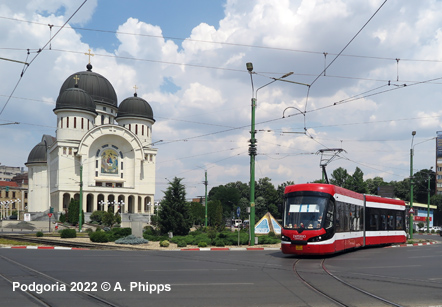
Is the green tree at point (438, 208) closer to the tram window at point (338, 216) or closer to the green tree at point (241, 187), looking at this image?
the green tree at point (241, 187)

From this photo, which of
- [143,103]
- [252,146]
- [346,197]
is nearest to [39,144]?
[143,103]

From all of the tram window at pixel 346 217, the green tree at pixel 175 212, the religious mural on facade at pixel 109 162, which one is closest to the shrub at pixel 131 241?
the green tree at pixel 175 212

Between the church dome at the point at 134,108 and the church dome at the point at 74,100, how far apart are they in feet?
37.5

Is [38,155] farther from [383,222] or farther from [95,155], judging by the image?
[383,222]

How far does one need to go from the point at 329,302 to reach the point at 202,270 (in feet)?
20.1

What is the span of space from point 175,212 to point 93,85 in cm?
6267

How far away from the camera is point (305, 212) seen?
63.2 feet

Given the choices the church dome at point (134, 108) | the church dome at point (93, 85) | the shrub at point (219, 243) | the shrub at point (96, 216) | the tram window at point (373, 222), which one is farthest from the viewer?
the church dome at point (134, 108)

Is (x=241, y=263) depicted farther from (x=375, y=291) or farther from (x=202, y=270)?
(x=375, y=291)

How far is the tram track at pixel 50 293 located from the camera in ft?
28.9

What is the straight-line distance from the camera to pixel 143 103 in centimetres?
9762

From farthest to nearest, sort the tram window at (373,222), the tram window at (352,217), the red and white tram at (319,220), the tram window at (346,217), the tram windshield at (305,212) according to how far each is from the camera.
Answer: the tram window at (373,222) < the tram window at (352,217) < the tram window at (346,217) < the tram windshield at (305,212) < the red and white tram at (319,220)

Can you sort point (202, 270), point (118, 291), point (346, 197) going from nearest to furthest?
point (118, 291) → point (202, 270) → point (346, 197)

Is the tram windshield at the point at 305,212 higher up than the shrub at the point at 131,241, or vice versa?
the tram windshield at the point at 305,212
